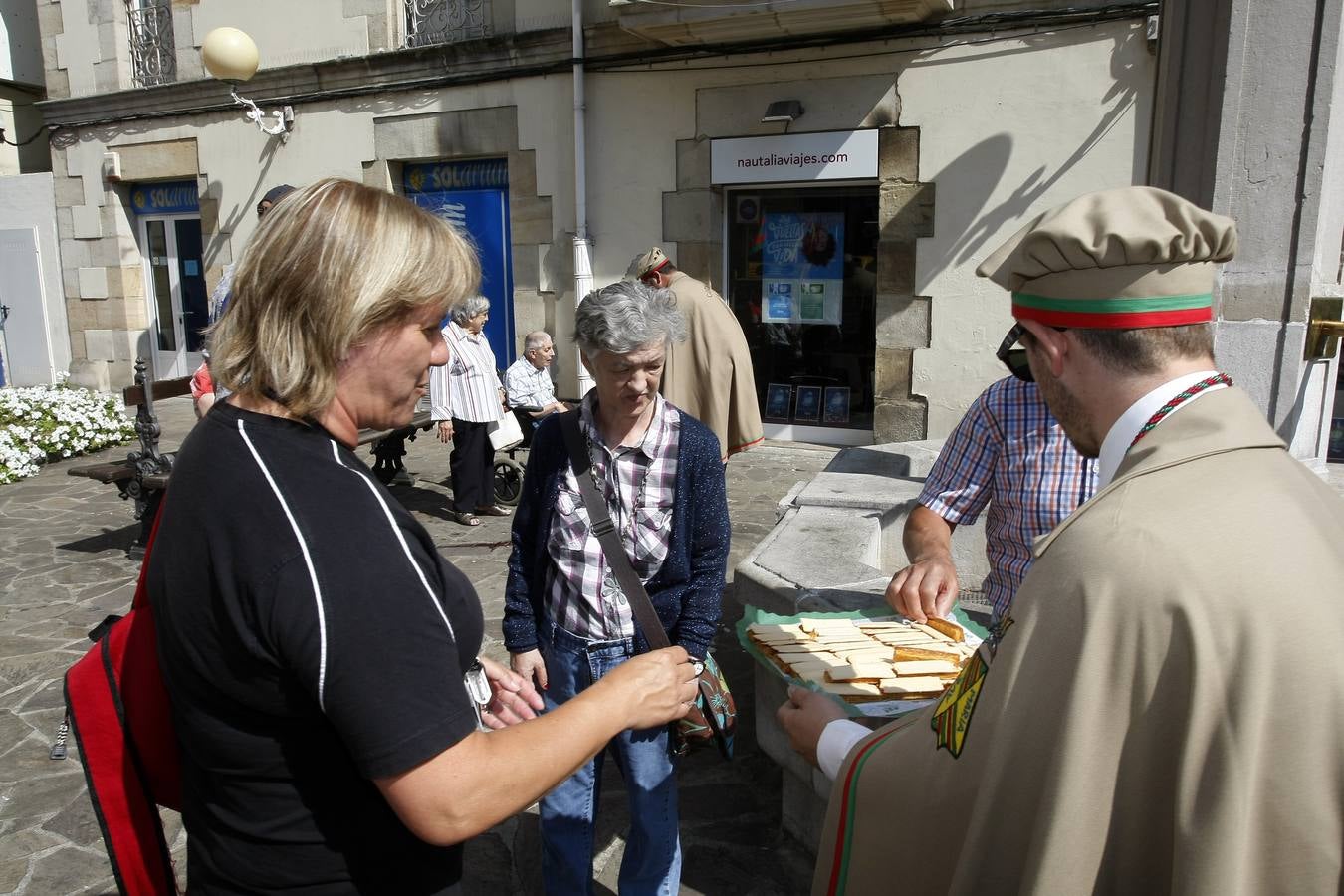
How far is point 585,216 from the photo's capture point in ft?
32.5

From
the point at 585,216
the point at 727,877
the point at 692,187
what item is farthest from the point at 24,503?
the point at 727,877

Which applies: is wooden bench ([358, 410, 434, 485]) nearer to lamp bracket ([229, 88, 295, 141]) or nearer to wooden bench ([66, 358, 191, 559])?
wooden bench ([66, 358, 191, 559])

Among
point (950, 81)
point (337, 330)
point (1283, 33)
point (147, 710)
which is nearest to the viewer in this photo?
point (337, 330)

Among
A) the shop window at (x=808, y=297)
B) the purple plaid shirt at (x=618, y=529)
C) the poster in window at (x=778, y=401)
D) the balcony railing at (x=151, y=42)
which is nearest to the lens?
the purple plaid shirt at (x=618, y=529)

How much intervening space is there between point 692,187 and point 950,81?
256 centimetres

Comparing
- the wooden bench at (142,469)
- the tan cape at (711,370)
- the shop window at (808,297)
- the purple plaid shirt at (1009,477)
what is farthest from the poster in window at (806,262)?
the purple plaid shirt at (1009,477)

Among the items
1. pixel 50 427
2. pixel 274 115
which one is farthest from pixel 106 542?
pixel 274 115

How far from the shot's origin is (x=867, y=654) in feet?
7.38

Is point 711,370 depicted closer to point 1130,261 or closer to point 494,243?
point 1130,261

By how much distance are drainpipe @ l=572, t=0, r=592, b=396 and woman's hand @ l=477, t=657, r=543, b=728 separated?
776 cm

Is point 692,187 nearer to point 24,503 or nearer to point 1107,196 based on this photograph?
point 24,503

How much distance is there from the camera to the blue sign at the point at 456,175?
35.0 ft

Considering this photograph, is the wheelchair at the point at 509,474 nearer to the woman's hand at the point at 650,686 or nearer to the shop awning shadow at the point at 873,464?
the shop awning shadow at the point at 873,464

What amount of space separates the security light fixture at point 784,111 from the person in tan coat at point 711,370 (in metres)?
3.59
